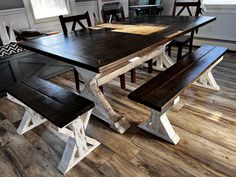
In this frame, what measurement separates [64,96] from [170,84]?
88 cm

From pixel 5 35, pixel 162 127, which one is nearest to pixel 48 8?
pixel 5 35

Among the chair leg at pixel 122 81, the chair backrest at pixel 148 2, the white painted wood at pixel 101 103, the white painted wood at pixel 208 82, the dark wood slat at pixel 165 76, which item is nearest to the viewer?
the dark wood slat at pixel 165 76

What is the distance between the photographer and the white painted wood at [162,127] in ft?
5.40

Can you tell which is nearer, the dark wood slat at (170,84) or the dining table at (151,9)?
the dark wood slat at (170,84)

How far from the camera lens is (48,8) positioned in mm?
3170

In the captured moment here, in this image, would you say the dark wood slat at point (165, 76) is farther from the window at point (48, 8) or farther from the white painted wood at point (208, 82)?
the window at point (48, 8)

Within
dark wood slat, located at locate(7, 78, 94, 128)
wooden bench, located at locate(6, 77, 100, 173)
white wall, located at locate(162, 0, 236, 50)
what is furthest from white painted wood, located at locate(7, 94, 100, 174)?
white wall, located at locate(162, 0, 236, 50)

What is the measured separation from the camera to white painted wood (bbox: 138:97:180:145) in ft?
5.40

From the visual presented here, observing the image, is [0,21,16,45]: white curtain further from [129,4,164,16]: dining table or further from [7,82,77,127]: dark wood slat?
[129,4,164,16]: dining table

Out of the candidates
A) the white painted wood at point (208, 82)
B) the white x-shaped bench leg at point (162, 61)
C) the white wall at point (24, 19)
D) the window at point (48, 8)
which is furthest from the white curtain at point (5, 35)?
the white painted wood at point (208, 82)

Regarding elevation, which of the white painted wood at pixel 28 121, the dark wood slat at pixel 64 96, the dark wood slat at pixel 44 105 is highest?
the dark wood slat at pixel 64 96

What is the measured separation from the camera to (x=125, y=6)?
4.29 m

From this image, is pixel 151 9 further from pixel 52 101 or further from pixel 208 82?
pixel 52 101

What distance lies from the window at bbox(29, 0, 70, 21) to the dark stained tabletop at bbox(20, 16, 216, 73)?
1314mm
